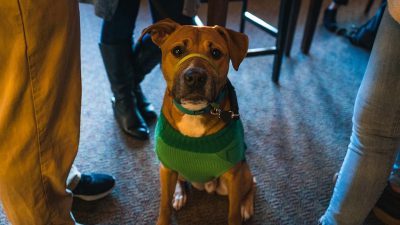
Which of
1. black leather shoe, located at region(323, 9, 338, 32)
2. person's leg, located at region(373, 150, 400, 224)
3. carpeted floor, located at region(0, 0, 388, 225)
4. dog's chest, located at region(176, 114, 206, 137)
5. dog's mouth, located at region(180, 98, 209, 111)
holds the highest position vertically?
dog's mouth, located at region(180, 98, 209, 111)

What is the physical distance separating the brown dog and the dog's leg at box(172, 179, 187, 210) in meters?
0.15

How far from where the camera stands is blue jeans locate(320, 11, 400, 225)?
3.21 ft

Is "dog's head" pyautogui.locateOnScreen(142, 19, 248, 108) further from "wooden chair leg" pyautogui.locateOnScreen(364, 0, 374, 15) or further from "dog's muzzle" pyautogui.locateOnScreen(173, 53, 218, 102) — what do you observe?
"wooden chair leg" pyautogui.locateOnScreen(364, 0, 374, 15)

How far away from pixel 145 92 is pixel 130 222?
2.99ft

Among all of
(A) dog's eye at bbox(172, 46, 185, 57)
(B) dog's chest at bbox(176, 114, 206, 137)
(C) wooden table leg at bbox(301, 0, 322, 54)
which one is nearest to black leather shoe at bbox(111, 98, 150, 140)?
(B) dog's chest at bbox(176, 114, 206, 137)

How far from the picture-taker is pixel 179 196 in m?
1.48

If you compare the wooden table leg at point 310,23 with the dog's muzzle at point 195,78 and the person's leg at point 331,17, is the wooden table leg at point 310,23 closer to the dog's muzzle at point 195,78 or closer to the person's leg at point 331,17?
the person's leg at point 331,17

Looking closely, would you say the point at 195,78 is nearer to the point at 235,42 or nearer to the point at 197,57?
the point at 197,57

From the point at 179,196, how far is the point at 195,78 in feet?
1.99

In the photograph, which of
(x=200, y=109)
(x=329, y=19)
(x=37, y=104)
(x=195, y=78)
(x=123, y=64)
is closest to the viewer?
(x=37, y=104)

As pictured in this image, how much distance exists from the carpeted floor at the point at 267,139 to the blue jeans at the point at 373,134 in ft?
0.93

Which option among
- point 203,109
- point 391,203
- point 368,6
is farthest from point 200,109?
point 368,6

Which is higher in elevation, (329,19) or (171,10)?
(171,10)

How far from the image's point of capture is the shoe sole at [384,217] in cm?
140
